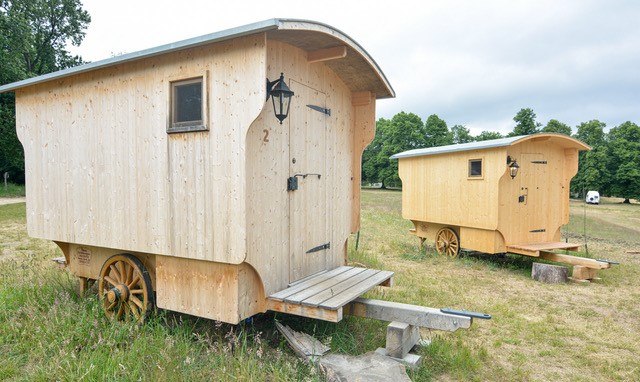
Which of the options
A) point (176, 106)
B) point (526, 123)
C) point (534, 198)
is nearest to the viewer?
point (176, 106)

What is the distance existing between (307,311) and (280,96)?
211cm

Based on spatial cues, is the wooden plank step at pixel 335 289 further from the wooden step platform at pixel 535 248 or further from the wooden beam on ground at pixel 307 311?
the wooden step platform at pixel 535 248

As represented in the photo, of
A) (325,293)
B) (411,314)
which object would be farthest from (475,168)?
(325,293)

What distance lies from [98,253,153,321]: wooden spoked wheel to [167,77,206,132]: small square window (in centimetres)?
175

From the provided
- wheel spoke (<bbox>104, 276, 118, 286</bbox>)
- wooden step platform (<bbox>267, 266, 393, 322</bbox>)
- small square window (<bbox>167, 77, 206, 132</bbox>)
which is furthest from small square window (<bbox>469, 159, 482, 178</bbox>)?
wheel spoke (<bbox>104, 276, 118, 286</bbox>)

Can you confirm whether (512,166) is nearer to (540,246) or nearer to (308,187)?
(540,246)

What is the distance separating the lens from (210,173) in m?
3.74

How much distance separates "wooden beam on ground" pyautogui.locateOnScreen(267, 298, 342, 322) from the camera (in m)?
3.56

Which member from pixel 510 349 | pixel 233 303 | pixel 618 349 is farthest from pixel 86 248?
pixel 618 349

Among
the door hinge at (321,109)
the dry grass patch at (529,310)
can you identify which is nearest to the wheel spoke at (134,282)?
the door hinge at (321,109)

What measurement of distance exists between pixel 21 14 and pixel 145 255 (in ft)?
81.4

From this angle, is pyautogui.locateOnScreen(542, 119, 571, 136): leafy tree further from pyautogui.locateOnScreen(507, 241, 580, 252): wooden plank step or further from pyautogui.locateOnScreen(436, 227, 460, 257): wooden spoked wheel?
pyautogui.locateOnScreen(507, 241, 580, 252): wooden plank step

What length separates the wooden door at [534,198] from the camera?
8.81 m

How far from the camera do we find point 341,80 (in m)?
5.38
